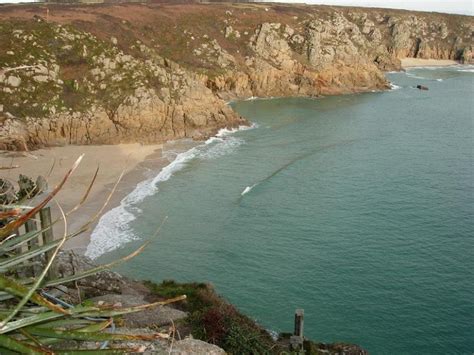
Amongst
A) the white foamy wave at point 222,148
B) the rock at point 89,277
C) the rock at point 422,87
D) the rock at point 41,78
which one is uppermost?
the rock at point 41,78

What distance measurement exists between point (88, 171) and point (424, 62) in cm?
10296

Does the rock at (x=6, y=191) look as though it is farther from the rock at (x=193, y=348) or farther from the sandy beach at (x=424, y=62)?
the sandy beach at (x=424, y=62)

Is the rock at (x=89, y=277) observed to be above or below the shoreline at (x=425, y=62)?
below

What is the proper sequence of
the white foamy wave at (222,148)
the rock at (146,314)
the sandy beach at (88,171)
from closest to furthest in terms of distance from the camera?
the rock at (146,314)
the sandy beach at (88,171)
the white foamy wave at (222,148)

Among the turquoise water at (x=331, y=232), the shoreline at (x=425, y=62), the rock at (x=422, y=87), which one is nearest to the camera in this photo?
the turquoise water at (x=331, y=232)

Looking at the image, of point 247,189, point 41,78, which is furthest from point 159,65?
point 247,189

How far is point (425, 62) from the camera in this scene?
4631 inches

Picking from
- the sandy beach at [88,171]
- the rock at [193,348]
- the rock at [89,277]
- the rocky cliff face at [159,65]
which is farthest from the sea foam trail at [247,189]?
the rock at [193,348]

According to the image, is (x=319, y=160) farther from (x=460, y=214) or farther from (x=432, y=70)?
(x=432, y=70)

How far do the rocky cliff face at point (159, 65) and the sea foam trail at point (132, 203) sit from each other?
450cm

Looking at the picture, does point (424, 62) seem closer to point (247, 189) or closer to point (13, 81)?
point (247, 189)

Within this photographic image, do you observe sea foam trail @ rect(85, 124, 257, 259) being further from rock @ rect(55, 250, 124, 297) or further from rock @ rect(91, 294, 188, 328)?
rock @ rect(91, 294, 188, 328)

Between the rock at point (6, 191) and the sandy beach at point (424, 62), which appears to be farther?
the sandy beach at point (424, 62)

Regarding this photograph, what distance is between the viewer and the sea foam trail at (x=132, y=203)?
25.0m
